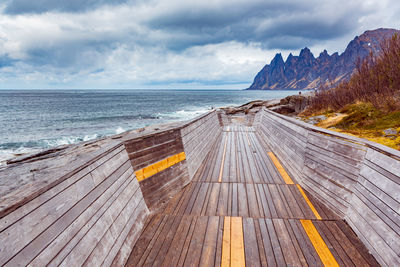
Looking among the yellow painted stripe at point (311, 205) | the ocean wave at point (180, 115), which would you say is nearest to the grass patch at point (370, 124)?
the yellow painted stripe at point (311, 205)

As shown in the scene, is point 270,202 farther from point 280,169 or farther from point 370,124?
point 370,124

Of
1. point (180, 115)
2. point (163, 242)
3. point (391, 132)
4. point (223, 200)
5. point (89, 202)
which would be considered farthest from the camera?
point (180, 115)

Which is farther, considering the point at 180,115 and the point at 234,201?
the point at 180,115

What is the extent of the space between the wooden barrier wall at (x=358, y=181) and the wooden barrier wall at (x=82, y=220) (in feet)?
12.9

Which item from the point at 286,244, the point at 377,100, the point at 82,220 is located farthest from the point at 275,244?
the point at 377,100

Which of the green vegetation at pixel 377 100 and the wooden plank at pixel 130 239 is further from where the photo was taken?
the green vegetation at pixel 377 100

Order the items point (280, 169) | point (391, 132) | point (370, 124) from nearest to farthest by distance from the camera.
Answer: point (391, 132)
point (280, 169)
point (370, 124)

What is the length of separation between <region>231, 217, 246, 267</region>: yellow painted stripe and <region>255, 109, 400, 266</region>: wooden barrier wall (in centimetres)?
201

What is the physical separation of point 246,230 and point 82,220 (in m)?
2.69

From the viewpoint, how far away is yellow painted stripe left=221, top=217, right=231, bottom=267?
273 centimetres

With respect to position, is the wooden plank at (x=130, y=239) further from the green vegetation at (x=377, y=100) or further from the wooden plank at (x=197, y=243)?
the green vegetation at (x=377, y=100)

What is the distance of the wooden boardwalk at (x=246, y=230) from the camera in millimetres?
2789

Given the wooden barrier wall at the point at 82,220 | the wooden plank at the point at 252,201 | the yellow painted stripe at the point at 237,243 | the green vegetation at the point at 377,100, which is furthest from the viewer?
the green vegetation at the point at 377,100

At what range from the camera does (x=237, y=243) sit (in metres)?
3.05
